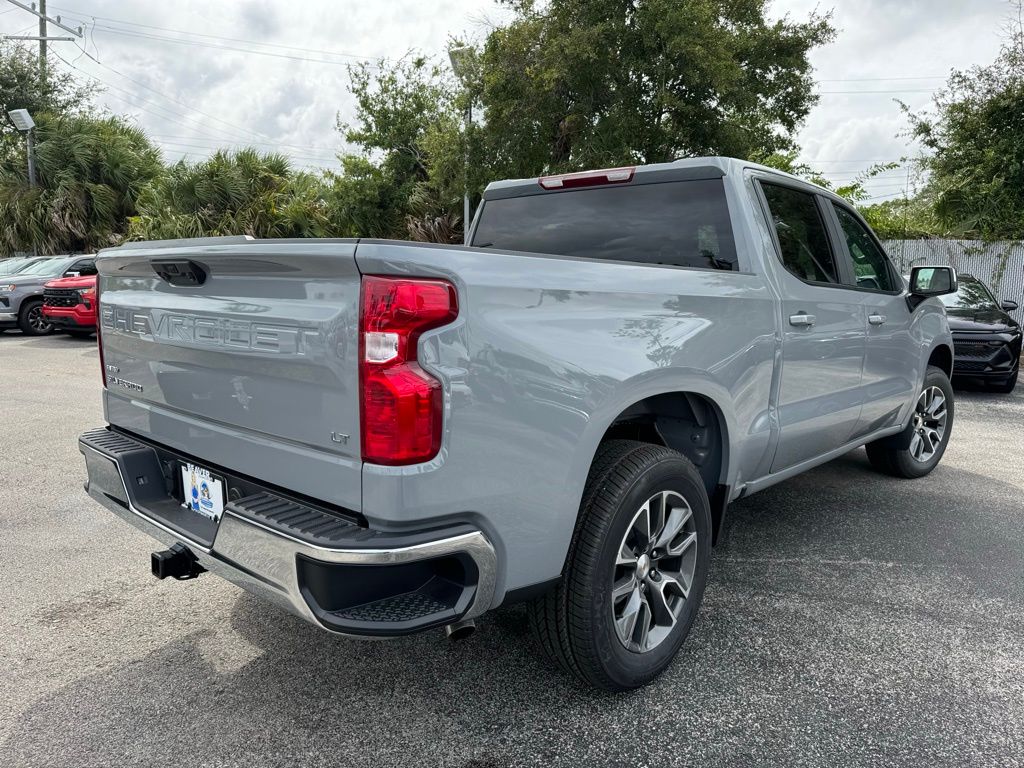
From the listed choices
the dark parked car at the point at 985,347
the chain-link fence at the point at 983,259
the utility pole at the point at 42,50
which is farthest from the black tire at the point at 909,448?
the utility pole at the point at 42,50

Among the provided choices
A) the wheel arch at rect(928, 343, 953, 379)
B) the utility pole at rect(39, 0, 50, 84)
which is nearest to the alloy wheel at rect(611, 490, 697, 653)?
the wheel arch at rect(928, 343, 953, 379)

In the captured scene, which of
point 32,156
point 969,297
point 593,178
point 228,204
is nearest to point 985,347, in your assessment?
point 969,297

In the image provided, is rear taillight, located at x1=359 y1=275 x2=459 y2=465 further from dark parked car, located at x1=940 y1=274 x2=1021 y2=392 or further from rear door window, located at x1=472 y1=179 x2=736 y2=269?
dark parked car, located at x1=940 y1=274 x2=1021 y2=392

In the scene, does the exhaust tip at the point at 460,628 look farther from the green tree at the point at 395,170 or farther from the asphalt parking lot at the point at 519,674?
the green tree at the point at 395,170

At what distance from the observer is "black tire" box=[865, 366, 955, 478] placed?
5098 mm

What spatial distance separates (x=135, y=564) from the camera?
372cm

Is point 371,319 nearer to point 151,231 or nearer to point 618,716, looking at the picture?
point 618,716

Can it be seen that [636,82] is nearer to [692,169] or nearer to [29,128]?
[692,169]

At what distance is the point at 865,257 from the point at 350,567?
3.55m

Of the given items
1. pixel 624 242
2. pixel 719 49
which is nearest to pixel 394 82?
pixel 719 49


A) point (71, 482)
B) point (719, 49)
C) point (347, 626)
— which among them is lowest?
point (71, 482)

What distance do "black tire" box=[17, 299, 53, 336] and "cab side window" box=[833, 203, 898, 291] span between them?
14.9m

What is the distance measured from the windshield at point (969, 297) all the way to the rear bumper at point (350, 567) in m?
9.49

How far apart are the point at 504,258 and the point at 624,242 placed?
4.69 ft
